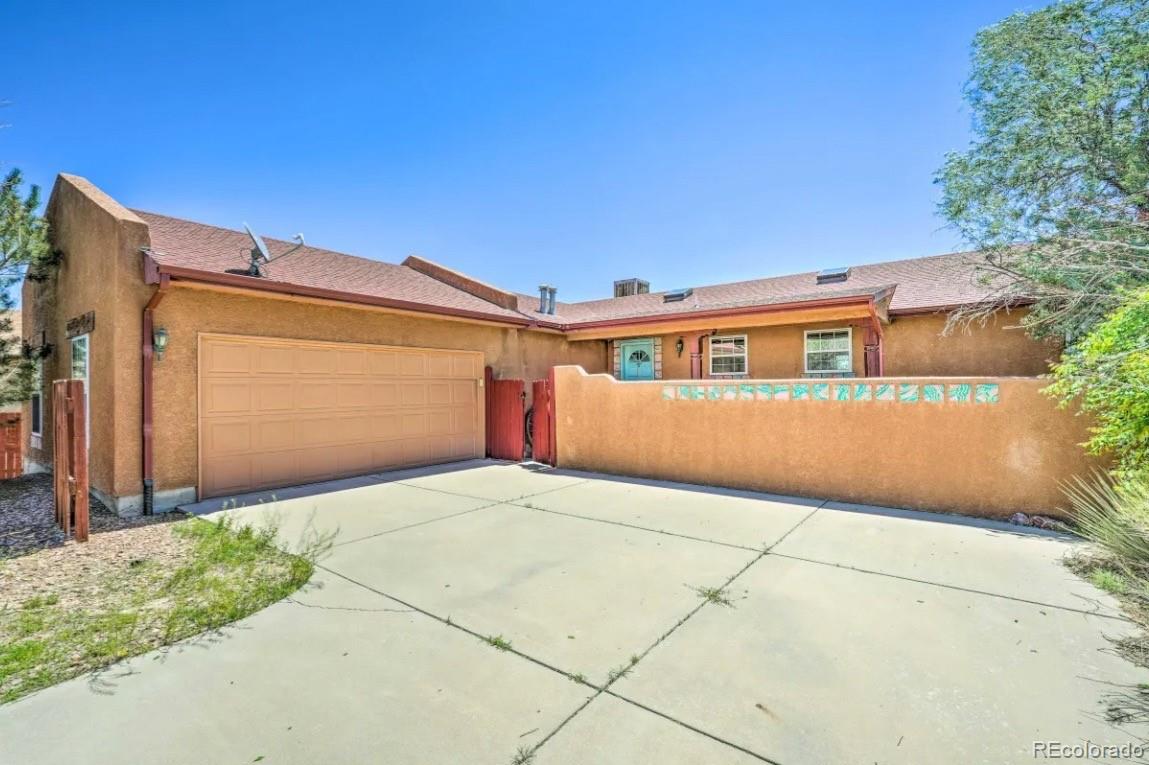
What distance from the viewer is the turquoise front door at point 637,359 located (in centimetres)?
1445

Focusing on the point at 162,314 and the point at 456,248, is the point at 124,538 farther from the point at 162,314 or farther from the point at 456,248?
the point at 456,248

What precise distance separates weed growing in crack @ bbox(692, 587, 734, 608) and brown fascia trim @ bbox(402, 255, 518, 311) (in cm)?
1025

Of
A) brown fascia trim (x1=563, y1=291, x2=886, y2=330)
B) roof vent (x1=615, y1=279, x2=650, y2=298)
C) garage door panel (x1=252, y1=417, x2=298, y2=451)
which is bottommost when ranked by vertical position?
garage door panel (x1=252, y1=417, x2=298, y2=451)

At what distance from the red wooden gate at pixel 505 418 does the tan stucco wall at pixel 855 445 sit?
1703mm

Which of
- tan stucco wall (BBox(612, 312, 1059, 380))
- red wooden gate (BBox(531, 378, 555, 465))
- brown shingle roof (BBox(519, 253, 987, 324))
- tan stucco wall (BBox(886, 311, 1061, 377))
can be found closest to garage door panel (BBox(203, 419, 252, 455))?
red wooden gate (BBox(531, 378, 555, 465))

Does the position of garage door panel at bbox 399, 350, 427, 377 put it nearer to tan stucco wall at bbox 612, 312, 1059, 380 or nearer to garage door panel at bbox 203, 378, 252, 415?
garage door panel at bbox 203, 378, 252, 415

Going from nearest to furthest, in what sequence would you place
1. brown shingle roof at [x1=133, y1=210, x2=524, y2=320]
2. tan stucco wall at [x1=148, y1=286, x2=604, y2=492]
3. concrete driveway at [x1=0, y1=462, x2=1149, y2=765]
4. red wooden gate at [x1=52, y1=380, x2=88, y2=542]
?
concrete driveway at [x1=0, y1=462, x2=1149, y2=765]
red wooden gate at [x1=52, y1=380, x2=88, y2=542]
tan stucco wall at [x1=148, y1=286, x2=604, y2=492]
brown shingle roof at [x1=133, y1=210, x2=524, y2=320]

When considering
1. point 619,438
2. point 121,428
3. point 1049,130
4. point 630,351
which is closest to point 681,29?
point 1049,130

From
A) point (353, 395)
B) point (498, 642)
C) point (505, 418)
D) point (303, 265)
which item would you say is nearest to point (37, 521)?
point (353, 395)

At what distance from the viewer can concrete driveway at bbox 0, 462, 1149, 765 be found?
2395mm

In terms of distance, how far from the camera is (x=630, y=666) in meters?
3.04

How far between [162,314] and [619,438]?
7270 mm

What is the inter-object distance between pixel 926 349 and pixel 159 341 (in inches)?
554

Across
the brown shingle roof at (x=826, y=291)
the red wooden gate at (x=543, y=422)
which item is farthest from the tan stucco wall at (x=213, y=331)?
the brown shingle roof at (x=826, y=291)
